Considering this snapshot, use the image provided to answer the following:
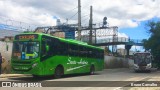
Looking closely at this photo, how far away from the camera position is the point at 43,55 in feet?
69.8

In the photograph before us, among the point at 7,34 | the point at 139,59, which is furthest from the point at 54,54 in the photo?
the point at 7,34

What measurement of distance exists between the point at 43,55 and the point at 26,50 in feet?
3.76

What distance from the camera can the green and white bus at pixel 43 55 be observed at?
67.9 feet

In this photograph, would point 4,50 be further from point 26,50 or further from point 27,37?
point 26,50

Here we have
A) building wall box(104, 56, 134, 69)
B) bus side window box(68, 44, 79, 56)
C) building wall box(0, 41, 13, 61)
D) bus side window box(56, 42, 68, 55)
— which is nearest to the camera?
bus side window box(56, 42, 68, 55)

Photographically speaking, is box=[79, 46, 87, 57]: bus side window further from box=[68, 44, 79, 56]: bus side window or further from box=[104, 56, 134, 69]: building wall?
box=[104, 56, 134, 69]: building wall

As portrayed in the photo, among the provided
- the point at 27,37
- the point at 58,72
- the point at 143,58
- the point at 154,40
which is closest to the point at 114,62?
the point at 154,40

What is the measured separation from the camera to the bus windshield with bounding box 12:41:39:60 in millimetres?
20750

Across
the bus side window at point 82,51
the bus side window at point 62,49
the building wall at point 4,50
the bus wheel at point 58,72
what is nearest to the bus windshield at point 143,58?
the bus side window at point 82,51

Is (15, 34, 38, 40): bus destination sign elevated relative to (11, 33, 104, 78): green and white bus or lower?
elevated

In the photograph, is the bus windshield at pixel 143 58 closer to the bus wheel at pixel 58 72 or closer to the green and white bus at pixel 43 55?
the green and white bus at pixel 43 55

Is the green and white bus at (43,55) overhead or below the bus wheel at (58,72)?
overhead

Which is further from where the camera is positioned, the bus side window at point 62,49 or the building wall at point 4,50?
the building wall at point 4,50

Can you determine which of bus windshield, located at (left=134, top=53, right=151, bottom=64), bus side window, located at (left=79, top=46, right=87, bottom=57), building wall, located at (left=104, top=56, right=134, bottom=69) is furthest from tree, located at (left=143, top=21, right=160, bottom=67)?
bus side window, located at (left=79, top=46, right=87, bottom=57)
